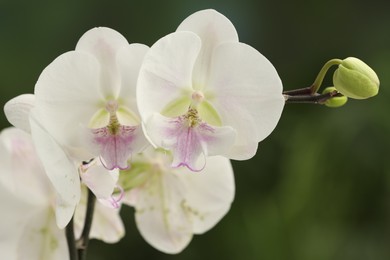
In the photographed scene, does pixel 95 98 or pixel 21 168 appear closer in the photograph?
pixel 95 98

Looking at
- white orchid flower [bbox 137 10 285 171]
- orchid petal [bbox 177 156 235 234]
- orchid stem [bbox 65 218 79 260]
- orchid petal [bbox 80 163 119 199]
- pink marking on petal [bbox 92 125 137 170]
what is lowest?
orchid stem [bbox 65 218 79 260]

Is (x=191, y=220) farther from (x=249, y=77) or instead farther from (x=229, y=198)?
(x=249, y=77)

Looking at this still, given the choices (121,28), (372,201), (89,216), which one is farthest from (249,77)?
(121,28)

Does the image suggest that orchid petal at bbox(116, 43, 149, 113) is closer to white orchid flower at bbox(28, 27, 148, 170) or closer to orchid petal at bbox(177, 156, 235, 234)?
white orchid flower at bbox(28, 27, 148, 170)

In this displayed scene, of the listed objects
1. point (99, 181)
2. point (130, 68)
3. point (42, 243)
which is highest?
point (130, 68)

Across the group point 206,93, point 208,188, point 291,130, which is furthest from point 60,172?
point 291,130

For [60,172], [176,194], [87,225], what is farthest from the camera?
[176,194]

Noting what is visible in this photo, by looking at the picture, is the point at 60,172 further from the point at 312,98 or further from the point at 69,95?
the point at 312,98

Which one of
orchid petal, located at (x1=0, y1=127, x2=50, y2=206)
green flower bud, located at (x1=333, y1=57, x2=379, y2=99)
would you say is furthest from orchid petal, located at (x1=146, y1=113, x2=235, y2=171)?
orchid petal, located at (x1=0, y1=127, x2=50, y2=206)
